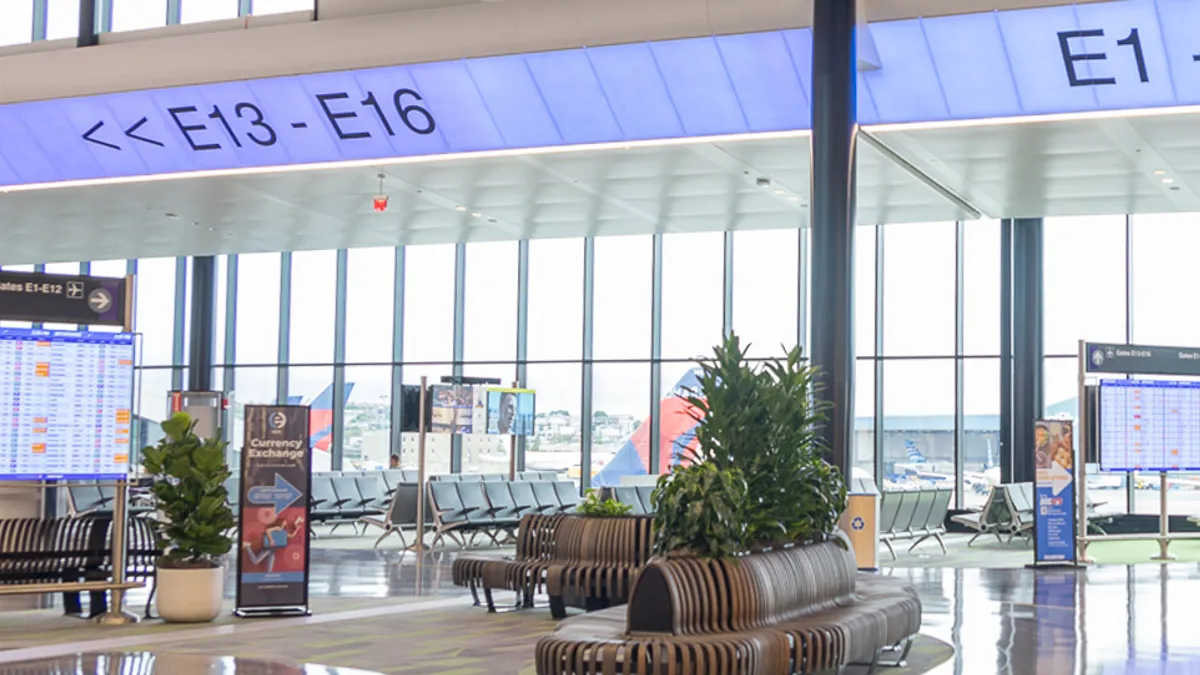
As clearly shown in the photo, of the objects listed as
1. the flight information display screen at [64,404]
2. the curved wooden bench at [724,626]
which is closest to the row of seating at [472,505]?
the flight information display screen at [64,404]

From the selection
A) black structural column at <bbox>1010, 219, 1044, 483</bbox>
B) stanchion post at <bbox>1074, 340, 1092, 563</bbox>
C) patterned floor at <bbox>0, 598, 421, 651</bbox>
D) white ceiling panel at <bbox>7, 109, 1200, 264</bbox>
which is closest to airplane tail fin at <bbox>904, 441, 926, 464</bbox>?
black structural column at <bbox>1010, 219, 1044, 483</bbox>

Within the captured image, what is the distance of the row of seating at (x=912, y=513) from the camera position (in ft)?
51.3

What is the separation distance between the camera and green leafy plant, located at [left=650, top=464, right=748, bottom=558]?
6273 millimetres

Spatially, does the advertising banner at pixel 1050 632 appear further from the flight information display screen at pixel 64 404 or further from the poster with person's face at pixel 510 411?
the poster with person's face at pixel 510 411

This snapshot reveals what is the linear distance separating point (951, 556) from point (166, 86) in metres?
10.2

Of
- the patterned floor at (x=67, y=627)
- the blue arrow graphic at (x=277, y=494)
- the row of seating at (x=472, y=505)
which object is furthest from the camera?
the row of seating at (x=472, y=505)

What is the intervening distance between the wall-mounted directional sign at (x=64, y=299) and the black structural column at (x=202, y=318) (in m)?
14.9

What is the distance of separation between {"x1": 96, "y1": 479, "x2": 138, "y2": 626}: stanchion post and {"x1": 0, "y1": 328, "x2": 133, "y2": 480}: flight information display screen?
206 millimetres

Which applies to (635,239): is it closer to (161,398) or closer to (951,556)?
(951,556)

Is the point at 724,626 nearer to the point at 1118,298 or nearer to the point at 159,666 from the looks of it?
the point at 159,666

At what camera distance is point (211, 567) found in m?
9.49

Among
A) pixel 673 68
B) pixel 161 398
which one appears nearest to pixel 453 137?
pixel 673 68

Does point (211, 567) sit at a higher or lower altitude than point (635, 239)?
lower

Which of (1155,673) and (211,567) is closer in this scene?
(1155,673)
